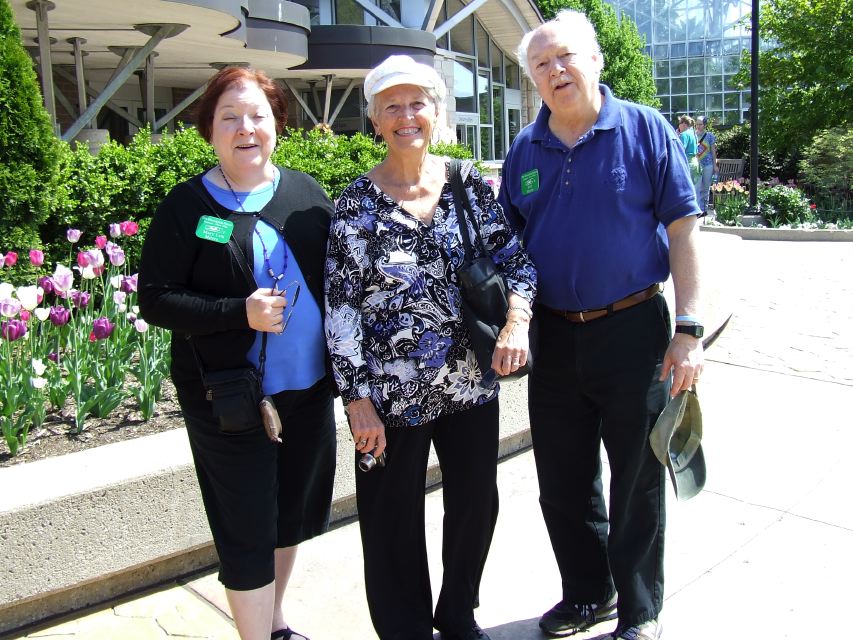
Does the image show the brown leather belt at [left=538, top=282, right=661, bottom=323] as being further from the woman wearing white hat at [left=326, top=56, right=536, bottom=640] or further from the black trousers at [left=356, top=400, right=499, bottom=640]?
the black trousers at [left=356, top=400, right=499, bottom=640]

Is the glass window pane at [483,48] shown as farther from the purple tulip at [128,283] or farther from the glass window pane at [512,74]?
the purple tulip at [128,283]

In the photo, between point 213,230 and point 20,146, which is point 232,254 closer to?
point 213,230

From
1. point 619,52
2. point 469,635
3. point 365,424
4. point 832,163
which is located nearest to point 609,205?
point 365,424

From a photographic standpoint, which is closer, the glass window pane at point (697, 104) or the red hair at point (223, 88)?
the red hair at point (223, 88)

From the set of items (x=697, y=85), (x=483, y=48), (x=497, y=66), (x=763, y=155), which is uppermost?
(x=697, y=85)

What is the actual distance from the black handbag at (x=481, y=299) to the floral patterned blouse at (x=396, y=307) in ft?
0.09

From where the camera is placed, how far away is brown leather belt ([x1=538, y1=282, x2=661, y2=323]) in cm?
271

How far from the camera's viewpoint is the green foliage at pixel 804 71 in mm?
18172

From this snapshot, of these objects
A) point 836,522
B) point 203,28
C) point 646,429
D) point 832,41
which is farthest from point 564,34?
point 832,41

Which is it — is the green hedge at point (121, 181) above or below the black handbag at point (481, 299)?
above

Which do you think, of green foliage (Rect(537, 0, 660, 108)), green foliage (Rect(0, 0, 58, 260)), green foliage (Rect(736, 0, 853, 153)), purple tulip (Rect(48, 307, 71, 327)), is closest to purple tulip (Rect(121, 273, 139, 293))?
purple tulip (Rect(48, 307, 71, 327))

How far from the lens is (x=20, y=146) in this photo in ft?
16.4

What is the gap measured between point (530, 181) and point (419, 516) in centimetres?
120

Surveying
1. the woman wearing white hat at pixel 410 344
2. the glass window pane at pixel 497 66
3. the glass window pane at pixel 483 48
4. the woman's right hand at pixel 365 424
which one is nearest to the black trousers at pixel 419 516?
the woman wearing white hat at pixel 410 344
